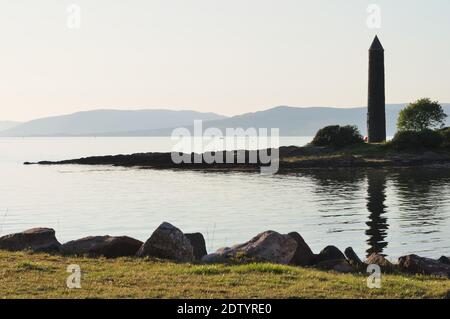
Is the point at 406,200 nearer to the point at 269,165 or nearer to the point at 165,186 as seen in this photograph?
the point at 165,186

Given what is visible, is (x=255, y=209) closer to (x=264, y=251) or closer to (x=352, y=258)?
(x=352, y=258)

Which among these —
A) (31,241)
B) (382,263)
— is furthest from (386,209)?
(31,241)

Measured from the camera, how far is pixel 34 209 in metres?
55.8

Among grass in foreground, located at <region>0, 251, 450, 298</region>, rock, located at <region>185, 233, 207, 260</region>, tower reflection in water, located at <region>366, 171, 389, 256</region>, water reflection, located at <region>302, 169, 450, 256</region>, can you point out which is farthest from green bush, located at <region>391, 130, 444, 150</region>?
grass in foreground, located at <region>0, 251, 450, 298</region>

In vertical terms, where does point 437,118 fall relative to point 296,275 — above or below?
above

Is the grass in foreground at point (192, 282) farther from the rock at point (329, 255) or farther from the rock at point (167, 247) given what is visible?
the rock at point (329, 255)

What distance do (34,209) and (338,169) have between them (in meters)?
65.8

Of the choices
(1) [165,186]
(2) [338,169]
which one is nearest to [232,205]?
(1) [165,186]

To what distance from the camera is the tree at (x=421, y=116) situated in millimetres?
134000

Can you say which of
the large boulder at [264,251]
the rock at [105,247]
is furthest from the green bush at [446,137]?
the rock at [105,247]

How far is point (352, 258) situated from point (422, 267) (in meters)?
2.58

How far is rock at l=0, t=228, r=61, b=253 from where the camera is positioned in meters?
24.5

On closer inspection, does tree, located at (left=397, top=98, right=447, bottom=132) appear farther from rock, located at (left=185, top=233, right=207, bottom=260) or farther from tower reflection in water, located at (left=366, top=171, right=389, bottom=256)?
rock, located at (left=185, top=233, right=207, bottom=260)

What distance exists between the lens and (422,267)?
70.9ft
